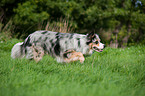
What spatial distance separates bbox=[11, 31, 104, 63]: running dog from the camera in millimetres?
3029

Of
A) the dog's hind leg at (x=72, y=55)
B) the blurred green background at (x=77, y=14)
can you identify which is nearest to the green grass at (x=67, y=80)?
the dog's hind leg at (x=72, y=55)

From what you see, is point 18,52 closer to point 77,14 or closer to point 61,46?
point 61,46

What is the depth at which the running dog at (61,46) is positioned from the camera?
3029mm

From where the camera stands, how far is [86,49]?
304 cm

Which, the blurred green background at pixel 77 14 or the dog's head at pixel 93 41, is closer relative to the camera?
the dog's head at pixel 93 41

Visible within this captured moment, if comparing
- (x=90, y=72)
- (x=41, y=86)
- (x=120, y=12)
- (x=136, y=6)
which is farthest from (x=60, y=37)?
(x=136, y=6)

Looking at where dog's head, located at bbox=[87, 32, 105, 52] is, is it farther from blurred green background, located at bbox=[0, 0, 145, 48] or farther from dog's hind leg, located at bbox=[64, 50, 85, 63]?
blurred green background, located at bbox=[0, 0, 145, 48]

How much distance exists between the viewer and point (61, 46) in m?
3.07

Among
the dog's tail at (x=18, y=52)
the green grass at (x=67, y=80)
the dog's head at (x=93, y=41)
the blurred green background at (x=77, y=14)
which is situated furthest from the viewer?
the blurred green background at (x=77, y=14)

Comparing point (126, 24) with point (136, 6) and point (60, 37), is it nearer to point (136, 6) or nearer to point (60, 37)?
point (136, 6)

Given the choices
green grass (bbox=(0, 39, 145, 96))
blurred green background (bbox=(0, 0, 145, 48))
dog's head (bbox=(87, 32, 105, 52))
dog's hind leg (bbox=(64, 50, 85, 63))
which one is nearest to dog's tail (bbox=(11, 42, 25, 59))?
green grass (bbox=(0, 39, 145, 96))

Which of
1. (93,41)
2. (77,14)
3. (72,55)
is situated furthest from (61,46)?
(77,14)

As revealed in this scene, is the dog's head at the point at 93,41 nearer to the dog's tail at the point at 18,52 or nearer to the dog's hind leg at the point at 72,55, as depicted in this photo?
the dog's hind leg at the point at 72,55

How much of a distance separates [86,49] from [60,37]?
2.23 ft
